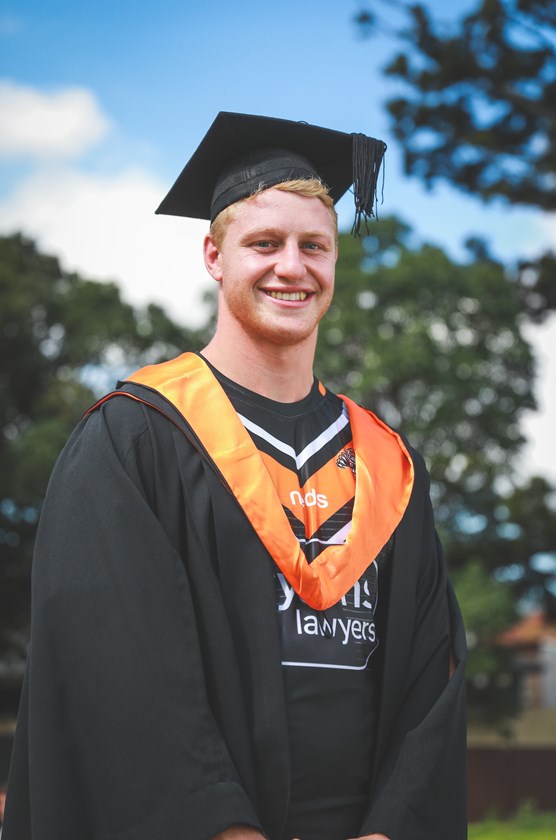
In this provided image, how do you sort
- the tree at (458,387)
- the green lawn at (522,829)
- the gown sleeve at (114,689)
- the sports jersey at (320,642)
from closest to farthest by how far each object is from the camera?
the gown sleeve at (114,689) → the sports jersey at (320,642) → the green lawn at (522,829) → the tree at (458,387)

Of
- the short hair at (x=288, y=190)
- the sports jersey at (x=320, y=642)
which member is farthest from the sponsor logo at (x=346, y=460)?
the short hair at (x=288, y=190)

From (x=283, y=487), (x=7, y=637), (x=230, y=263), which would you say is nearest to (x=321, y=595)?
(x=283, y=487)

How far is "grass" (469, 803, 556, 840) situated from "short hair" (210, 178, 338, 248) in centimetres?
1042

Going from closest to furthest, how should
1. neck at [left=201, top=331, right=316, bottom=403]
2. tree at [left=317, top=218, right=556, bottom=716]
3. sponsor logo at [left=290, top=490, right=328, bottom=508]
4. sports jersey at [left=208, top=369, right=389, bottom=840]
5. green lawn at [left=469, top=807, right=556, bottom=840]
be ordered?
1. sports jersey at [left=208, top=369, right=389, bottom=840]
2. sponsor logo at [left=290, top=490, right=328, bottom=508]
3. neck at [left=201, top=331, right=316, bottom=403]
4. green lawn at [left=469, top=807, right=556, bottom=840]
5. tree at [left=317, top=218, right=556, bottom=716]

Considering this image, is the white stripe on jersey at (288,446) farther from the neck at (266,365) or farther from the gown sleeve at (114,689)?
the gown sleeve at (114,689)

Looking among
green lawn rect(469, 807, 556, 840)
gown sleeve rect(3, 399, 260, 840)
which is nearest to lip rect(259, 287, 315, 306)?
gown sleeve rect(3, 399, 260, 840)

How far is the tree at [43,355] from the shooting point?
1798 cm

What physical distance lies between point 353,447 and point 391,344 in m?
14.6

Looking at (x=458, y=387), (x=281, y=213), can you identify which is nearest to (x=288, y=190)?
(x=281, y=213)

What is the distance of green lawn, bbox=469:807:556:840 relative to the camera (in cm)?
1141

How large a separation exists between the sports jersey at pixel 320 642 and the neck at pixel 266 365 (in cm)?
3

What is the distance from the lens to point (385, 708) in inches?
85.1

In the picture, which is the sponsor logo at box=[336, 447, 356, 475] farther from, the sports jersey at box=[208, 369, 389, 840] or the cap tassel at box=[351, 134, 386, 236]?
the cap tassel at box=[351, 134, 386, 236]

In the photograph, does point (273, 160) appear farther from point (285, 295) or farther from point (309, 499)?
point (309, 499)
